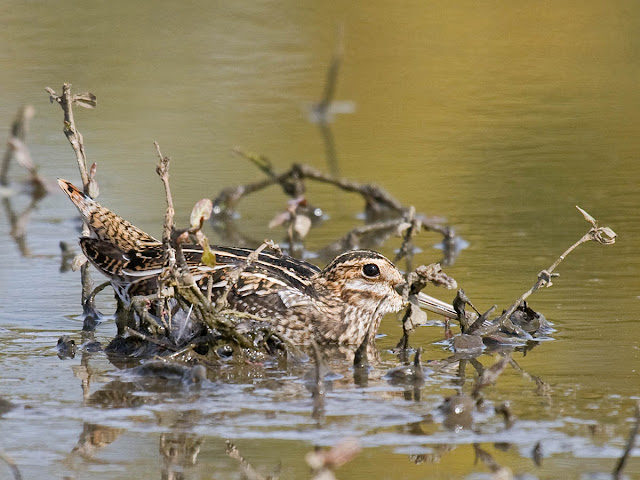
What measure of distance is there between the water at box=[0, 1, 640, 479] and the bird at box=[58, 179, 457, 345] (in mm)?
251

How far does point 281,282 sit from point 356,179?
4.27 metres

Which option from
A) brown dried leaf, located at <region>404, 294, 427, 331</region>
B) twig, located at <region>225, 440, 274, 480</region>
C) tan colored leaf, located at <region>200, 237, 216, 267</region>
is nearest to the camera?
twig, located at <region>225, 440, 274, 480</region>

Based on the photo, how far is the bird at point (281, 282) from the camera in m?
6.83

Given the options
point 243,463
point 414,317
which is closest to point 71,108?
point 414,317

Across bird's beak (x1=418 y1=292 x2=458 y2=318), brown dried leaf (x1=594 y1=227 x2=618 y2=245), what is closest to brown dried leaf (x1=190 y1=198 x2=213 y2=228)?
bird's beak (x1=418 y1=292 x2=458 y2=318)

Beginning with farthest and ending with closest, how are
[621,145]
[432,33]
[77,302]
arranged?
[432,33]
[621,145]
[77,302]

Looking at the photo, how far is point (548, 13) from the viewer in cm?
1856

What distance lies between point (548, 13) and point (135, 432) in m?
14.4

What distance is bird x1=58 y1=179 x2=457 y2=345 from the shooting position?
269 inches

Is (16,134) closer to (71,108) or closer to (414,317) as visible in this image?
(71,108)

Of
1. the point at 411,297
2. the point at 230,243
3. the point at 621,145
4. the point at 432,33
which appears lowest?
the point at 411,297

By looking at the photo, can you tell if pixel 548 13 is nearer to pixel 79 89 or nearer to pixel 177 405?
pixel 79 89

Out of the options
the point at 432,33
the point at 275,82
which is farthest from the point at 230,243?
the point at 432,33

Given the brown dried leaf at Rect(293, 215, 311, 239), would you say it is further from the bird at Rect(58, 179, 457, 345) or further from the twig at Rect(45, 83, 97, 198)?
the twig at Rect(45, 83, 97, 198)
